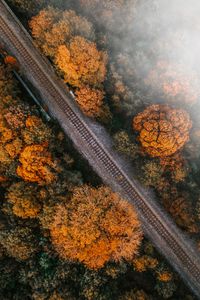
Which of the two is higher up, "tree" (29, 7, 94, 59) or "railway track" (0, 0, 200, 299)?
"tree" (29, 7, 94, 59)

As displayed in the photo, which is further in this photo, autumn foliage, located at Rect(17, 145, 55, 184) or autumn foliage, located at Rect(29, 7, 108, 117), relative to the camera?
autumn foliage, located at Rect(29, 7, 108, 117)

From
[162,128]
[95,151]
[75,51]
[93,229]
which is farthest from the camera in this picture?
[95,151]

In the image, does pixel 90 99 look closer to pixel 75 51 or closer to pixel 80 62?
pixel 80 62

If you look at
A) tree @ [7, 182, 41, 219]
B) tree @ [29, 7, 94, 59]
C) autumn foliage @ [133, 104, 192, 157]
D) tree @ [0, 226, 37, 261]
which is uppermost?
tree @ [29, 7, 94, 59]

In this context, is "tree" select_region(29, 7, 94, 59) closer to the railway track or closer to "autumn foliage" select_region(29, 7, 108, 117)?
"autumn foliage" select_region(29, 7, 108, 117)

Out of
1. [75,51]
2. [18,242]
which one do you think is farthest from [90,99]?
[18,242]

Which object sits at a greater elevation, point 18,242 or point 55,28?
point 55,28

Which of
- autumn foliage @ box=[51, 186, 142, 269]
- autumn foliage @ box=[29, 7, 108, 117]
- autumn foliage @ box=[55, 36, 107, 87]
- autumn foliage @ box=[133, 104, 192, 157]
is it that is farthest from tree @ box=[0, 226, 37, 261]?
autumn foliage @ box=[55, 36, 107, 87]

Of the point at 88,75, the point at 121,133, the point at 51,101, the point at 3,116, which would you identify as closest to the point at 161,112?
the point at 121,133
